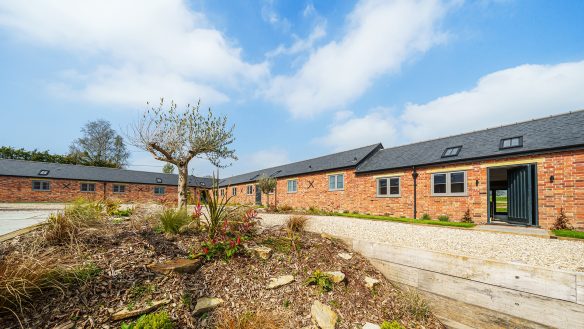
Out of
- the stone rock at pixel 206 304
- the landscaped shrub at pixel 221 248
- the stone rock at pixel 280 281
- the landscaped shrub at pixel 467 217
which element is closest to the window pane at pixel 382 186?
the landscaped shrub at pixel 467 217

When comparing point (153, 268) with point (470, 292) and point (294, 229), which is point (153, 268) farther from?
point (470, 292)

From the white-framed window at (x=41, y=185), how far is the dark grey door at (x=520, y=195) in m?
38.2

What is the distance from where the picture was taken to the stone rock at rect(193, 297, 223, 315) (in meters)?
3.09

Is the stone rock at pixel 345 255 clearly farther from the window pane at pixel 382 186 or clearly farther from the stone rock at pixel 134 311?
the window pane at pixel 382 186

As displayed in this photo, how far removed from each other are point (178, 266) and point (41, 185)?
32.1 meters

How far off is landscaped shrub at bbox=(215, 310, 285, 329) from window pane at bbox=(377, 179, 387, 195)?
13758 millimetres

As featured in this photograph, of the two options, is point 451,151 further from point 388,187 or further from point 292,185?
point 292,185

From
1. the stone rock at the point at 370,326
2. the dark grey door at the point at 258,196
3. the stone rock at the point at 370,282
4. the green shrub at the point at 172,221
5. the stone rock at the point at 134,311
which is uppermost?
the green shrub at the point at 172,221

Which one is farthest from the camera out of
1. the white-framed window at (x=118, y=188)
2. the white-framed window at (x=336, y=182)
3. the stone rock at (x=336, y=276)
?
the white-framed window at (x=118, y=188)

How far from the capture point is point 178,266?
3.56 m

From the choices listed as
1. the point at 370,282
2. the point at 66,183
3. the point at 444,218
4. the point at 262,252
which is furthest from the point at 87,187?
the point at 444,218

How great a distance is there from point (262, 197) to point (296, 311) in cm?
2461

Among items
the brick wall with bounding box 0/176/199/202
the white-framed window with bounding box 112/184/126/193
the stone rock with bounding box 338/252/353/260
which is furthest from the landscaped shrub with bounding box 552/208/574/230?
the white-framed window with bounding box 112/184/126/193

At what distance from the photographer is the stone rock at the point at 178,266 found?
3457 millimetres
